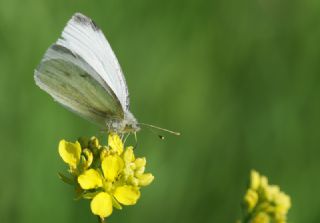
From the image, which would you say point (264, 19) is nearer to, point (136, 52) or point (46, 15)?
point (136, 52)

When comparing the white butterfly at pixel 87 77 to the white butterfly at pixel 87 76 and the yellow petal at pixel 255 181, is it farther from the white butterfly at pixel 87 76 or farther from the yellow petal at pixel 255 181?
the yellow petal at pixel 255 181

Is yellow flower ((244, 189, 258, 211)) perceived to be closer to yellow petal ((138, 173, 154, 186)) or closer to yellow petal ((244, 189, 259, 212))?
yellow petal ((244, 189, 259, 212))

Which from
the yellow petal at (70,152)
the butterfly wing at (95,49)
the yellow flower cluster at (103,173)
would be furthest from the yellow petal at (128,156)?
the butterfly wing at (95,49)

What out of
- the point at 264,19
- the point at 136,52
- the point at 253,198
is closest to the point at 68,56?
the point at 253,198

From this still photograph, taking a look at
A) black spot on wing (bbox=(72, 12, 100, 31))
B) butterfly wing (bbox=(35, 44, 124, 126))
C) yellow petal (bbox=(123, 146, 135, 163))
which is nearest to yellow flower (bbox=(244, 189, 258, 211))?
yellow petal (bbox=(123, 146, 135, 163))

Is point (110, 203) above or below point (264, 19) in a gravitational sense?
below

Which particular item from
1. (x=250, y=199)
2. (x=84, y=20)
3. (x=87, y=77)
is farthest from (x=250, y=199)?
(x=84, y=20)

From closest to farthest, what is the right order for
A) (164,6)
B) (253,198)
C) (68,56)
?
(253,198) → (68,56) → (164,6)
